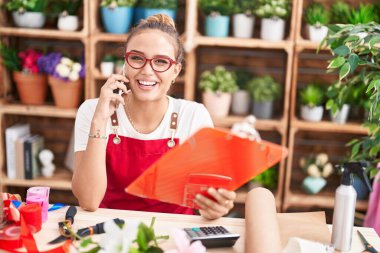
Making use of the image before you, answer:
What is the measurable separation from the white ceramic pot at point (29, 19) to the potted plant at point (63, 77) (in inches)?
8.3

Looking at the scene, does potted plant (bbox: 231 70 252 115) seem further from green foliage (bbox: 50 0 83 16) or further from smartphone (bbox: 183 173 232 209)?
smartphone (bbox: 183 173 232 209)

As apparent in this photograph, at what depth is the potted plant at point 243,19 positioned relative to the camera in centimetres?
294

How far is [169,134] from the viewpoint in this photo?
1.87 metres

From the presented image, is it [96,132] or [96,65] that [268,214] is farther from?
[96,65]

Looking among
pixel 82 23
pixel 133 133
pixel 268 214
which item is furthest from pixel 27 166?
pixel 268 214

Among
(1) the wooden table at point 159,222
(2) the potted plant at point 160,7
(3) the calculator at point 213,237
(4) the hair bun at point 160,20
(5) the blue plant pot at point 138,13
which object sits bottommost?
(1) the wooden table at point 159,222

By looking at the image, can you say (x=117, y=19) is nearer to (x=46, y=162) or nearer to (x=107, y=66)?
(x=107, y=66)

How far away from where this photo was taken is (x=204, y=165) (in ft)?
3.84

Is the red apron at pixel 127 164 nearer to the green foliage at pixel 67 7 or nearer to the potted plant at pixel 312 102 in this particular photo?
the potted plant at pixel 312 102

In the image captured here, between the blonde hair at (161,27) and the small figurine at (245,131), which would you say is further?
the blonde hair at (161,27)

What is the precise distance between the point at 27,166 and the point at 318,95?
1858 mm

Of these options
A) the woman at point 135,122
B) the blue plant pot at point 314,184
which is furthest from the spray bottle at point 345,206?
the blue plant pot at point 314,184

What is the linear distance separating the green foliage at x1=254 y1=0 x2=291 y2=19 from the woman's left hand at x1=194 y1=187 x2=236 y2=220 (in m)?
1.79

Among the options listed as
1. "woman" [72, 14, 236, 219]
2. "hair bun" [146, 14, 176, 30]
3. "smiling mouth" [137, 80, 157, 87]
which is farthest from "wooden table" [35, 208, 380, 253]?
"hair bun" [146, 14, 176, 30]
